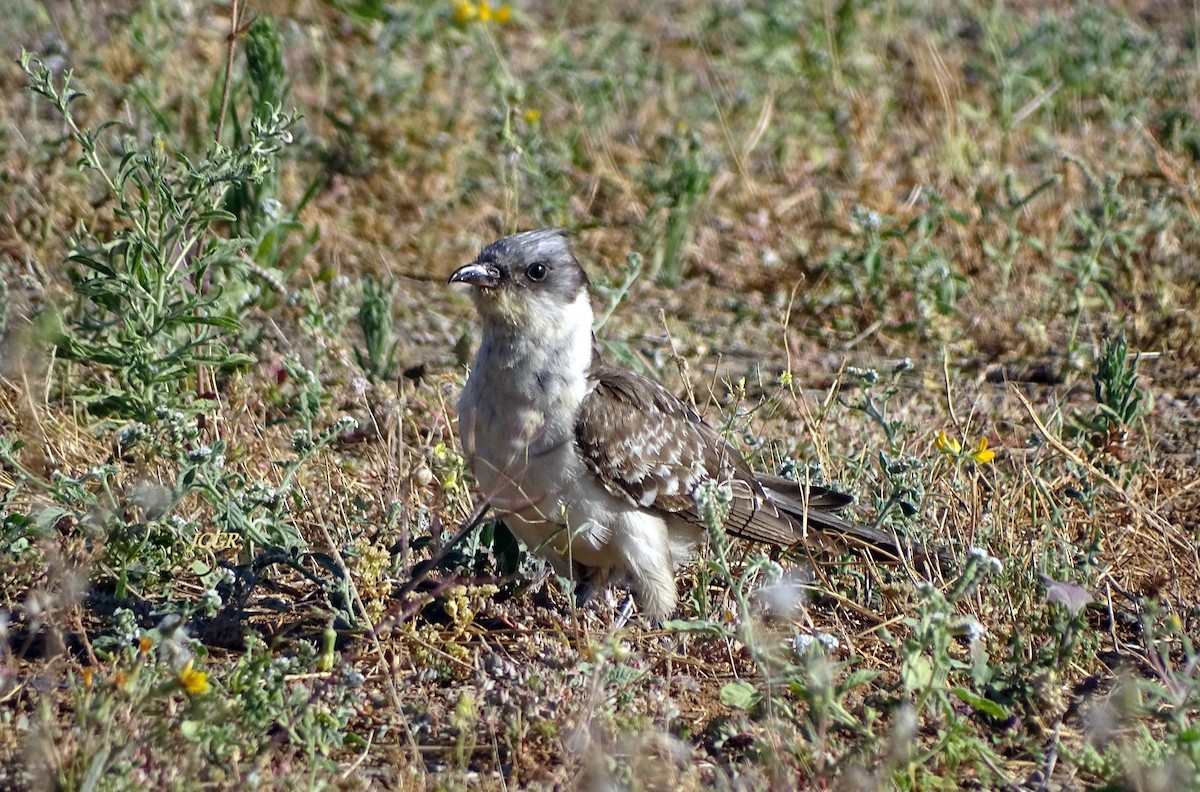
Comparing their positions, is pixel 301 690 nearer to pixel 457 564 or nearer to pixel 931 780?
pixel 457 564

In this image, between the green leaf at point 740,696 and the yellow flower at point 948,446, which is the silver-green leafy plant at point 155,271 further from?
the yellow flower at point 948,446

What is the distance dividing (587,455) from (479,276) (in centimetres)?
71

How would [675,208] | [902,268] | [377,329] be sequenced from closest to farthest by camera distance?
[377,329], [902,268], [675,208]

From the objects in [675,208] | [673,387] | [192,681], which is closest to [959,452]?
[673,387]

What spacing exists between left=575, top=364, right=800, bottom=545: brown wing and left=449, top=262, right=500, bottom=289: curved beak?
0.45 meters

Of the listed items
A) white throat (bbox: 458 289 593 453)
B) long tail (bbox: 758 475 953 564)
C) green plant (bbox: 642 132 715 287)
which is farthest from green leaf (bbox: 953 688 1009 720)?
green plant (bbox: 642 132 715 287)

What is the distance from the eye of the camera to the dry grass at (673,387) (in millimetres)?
3795

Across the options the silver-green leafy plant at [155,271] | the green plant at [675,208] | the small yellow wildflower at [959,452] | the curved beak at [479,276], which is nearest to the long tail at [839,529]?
the small yellow wildflower at [959,452]

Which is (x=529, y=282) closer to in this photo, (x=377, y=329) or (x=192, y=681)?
(x=377, y=329)

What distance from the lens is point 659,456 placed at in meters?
4.95

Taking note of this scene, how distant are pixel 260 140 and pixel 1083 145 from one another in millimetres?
5179

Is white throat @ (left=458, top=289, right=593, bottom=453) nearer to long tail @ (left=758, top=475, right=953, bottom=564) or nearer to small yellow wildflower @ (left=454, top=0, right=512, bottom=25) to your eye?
long tail @ (left=758, top=475, right=953, bottom=564)

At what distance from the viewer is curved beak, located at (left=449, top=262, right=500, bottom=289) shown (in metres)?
4.96

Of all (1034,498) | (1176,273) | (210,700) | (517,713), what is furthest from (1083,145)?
(210,700)
